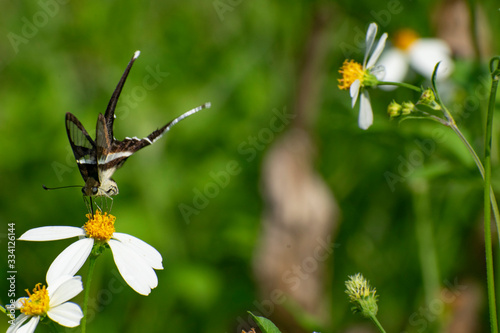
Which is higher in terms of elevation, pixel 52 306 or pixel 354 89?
pixel 354 89

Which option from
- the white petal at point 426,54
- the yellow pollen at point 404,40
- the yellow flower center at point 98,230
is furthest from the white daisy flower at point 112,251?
the yellow pollen at point 404,40

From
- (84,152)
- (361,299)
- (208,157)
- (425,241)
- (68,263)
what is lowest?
(425,241)

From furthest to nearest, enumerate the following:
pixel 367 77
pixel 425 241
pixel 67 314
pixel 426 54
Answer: pixel 426 54
pixel 425 241
pixel 367 77
pixel 67 314

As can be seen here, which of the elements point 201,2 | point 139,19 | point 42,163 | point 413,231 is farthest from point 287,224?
point 201,2

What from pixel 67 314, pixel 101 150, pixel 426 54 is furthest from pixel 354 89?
pixel 426 54

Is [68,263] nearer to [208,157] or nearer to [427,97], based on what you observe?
[427,97]

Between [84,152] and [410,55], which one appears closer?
[84,152]

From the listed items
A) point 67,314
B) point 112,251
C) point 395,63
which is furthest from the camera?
point 395,63

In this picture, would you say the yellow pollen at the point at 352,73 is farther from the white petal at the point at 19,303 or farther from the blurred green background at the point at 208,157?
the blurred green background at the point at 208,157
